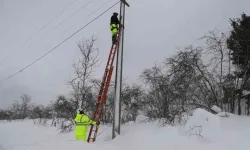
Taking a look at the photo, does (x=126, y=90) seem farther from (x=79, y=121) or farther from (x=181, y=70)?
(x=79, y=121)

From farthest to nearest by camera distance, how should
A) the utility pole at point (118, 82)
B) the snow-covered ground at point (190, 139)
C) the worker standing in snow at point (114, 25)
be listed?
the worker standing in snow at point (114, 25) < the utility pole at point (118, 82) < the snow-covered ground at point (190, 139)

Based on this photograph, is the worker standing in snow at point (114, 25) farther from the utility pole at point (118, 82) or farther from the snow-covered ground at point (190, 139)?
the snow-covered ground at point (190, 139)

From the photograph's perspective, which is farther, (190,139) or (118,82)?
(118,82)

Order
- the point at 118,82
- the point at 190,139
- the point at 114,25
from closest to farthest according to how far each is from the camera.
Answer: the point at 190,139
the point at 118,82
the point at 114,25

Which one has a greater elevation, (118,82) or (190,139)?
(118,82)

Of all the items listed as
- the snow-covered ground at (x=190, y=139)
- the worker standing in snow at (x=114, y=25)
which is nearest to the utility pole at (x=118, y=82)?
the worker standing in snow at (x=114, y=25)

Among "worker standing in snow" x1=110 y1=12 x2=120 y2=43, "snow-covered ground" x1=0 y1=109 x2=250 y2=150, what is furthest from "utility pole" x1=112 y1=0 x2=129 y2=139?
"snow-covered ground" x1=0 y1=109 x2=250 y2=150

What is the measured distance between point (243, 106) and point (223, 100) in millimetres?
3041

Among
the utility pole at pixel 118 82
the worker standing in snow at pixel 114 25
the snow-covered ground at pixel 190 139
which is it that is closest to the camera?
the snow-covered ground at pixel 190 139

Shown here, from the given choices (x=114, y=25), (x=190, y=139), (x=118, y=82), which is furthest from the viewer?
(x=114, y=25)

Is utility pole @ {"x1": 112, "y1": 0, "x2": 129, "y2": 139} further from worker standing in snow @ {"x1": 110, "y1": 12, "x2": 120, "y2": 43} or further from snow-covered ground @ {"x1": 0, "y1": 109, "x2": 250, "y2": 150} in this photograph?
snow-covered ground @ {"x1": 0, "y1": 109, "x2": 250, "y2": 150}

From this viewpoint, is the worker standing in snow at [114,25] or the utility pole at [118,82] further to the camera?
the worker standing in snow at [114,25]

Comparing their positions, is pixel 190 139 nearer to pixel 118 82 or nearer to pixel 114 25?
pixel 118 82

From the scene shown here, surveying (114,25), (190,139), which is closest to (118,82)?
(114,25)
